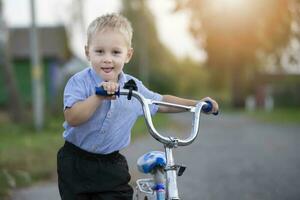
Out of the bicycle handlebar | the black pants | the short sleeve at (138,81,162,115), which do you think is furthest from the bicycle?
the short sleeve at (138,81,162,115)

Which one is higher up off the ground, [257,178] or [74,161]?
[74,161]

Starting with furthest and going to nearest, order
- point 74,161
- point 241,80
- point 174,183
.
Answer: point 241,80 < point 74,161 < point 174,183

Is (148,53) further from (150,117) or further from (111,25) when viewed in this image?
(150,117)

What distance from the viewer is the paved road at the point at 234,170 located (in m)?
6.36

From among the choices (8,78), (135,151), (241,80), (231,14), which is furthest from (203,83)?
(135,151)

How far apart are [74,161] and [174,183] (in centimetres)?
80

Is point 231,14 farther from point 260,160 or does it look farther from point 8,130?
point 260,160

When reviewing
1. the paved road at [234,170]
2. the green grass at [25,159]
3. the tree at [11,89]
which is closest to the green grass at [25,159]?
the green grass at [25,159]

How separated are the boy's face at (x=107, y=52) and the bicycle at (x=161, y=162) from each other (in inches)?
12.4

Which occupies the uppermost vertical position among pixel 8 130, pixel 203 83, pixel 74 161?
pixel 74 161

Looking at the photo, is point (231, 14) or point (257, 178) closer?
point (257, 178)

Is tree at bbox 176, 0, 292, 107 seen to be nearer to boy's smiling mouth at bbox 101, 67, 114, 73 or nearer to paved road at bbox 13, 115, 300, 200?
paved road at bbox 13, 115, 300, 200

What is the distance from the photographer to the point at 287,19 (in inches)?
338

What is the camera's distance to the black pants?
3.38m
